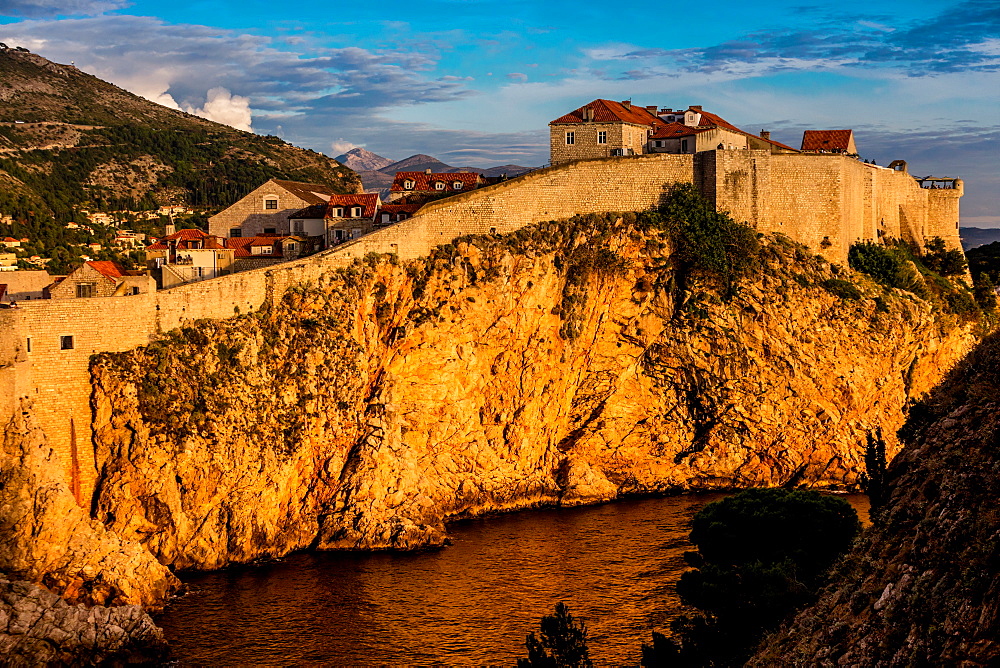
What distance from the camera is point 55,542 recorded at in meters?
37.3

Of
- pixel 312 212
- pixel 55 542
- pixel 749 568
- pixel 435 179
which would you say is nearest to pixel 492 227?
pixel 435 179

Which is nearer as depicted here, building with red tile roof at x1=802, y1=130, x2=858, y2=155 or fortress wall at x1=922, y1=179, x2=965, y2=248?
building with red tile roof at x1=802, y1=130, x2=858, y2=155

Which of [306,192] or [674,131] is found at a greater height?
[674,131]

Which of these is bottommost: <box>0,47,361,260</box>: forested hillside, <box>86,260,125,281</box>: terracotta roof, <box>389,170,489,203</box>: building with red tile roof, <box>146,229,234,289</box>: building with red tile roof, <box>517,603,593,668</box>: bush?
<box>517,603,593,668</box>: bush

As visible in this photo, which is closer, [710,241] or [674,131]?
[710,241]

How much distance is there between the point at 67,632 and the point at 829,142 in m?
44.2

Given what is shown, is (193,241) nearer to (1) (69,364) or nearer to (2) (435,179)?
(2) (435,179)

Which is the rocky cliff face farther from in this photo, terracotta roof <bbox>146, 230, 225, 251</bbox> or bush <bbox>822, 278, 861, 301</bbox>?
terracotta roof <bbox>146, 230, 225, 251</bbox>

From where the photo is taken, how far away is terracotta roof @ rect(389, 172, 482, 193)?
58500 mm

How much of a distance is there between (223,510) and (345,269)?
12.5 metres

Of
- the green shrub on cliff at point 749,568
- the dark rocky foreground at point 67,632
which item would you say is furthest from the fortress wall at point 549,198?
the dark rocky foreground at point 67,632


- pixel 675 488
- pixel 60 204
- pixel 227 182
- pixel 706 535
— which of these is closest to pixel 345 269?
pixel 675 488

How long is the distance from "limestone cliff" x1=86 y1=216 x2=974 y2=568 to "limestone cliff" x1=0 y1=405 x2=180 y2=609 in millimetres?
6191

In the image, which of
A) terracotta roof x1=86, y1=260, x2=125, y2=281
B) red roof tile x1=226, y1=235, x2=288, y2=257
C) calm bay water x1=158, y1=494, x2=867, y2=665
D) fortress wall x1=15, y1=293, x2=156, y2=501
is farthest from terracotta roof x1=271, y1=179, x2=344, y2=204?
calm bay water x1=158, y1=494, x2=867, y2=665
